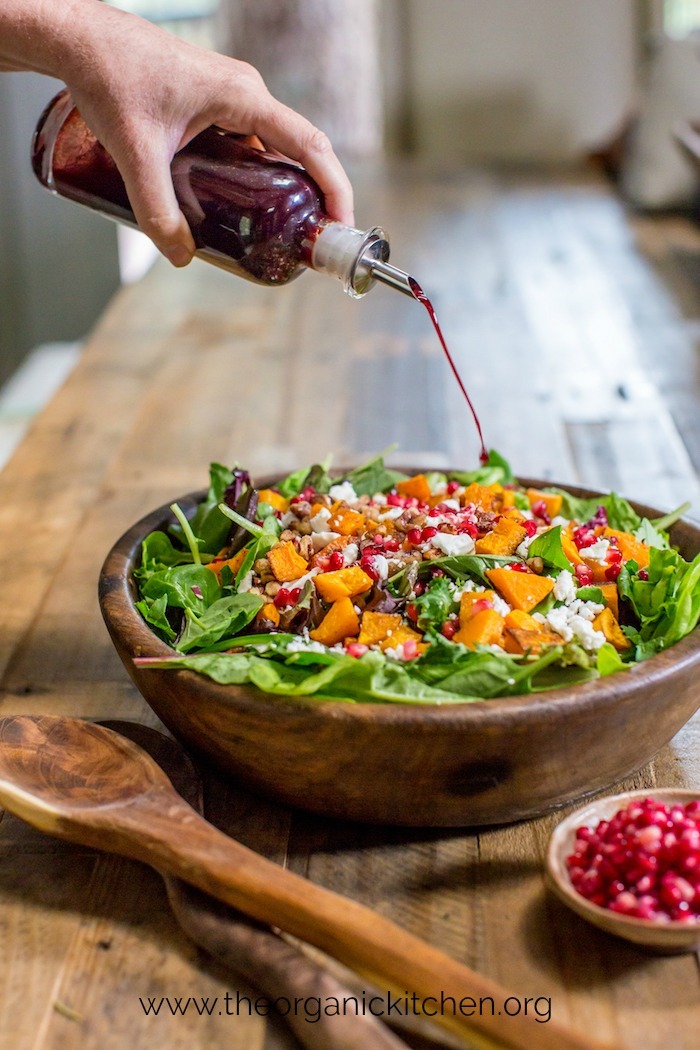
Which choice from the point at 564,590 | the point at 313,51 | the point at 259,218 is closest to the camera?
the point at 564,590

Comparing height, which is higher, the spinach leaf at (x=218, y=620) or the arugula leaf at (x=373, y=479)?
the spinach leaf at (x=218, y=620)

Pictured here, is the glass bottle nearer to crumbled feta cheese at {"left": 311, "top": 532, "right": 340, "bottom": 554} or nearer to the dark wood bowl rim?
crumbled feta cheese at {"left": 311, "top": 532, "right": 340, "bottom": 554}

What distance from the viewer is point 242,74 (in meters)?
1.45

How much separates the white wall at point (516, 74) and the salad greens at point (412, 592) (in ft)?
21.3

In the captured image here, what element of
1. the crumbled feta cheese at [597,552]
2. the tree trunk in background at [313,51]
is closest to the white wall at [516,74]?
the tree trunk in background at [313,51]

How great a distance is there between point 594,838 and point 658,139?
14.6 feet

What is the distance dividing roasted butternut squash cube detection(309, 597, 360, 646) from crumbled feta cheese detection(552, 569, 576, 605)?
240 mm

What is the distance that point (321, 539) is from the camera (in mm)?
1423

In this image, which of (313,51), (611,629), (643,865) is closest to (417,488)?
(611,629)

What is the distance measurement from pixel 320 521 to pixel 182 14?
26.5ft

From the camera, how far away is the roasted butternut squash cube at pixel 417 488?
1.63m

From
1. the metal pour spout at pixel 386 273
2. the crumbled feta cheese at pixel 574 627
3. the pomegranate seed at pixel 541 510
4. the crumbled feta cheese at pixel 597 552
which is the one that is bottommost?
the pomegranate seed at pixel 541 510

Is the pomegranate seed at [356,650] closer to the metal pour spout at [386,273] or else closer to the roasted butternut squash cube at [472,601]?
the roasted butternut squash cube at [472,601]

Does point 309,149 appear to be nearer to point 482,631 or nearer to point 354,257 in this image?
point 354,257
